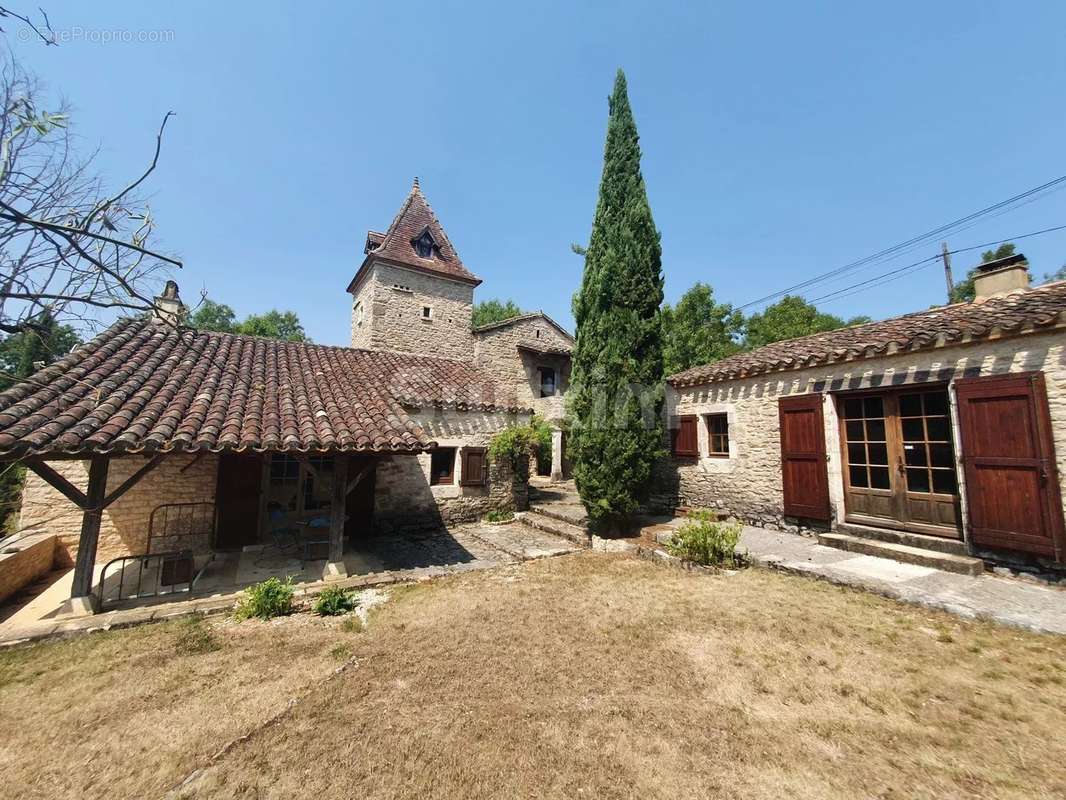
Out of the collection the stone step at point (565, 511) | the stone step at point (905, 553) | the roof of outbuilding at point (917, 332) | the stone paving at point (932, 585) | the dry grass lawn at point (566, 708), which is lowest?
the dry grass lawn at point (566, 708)

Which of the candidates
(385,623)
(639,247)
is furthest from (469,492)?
(639,247)

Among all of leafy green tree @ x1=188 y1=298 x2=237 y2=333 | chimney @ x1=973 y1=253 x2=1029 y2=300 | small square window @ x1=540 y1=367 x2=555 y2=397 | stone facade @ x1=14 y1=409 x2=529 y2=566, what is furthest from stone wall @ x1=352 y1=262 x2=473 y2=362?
leafy green tree @ x1=188 y1=298 x2=237 y2=333

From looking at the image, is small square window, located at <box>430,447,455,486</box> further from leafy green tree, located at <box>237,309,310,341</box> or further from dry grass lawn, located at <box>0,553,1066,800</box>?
leafy green tree, located at <box>237,309,310,341</box>

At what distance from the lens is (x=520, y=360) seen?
19047mm

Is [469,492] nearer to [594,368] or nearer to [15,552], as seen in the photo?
[594,368]

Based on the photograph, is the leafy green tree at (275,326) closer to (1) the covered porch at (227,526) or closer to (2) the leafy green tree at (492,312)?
(2) the leafy green tree at (492,312)

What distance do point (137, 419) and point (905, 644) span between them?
9.59 meters

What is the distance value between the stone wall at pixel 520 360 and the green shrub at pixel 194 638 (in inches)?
540

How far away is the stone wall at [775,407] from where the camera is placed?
17.9 feet

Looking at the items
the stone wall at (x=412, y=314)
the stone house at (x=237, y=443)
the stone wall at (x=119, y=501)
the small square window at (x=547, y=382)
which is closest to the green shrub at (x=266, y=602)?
the stone house at (x=237, y=443)

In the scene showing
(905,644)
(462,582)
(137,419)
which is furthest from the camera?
(462,582)

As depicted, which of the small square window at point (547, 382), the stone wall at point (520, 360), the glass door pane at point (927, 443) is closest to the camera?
the glass door pane at point (927, 443)

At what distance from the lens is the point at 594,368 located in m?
9.02

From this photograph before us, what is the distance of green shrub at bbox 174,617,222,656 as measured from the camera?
4473 millimetres
